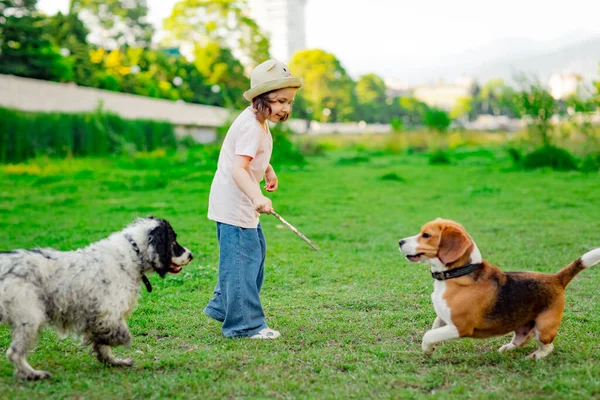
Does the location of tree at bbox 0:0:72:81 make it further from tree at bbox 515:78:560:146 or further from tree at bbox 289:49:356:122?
tree at bbox 289:49:356:122

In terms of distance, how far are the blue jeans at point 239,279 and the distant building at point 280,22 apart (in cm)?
11055

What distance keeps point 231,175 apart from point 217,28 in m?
57.0

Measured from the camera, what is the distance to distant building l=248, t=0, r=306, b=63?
11425cm

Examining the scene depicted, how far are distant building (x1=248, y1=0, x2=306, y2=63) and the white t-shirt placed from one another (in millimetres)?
110381

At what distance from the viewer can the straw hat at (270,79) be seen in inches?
191

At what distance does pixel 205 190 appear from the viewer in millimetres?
14773

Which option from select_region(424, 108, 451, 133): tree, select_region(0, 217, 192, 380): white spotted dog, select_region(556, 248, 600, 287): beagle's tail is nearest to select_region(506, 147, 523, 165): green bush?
select_region(424, 108, 451, 133): tree

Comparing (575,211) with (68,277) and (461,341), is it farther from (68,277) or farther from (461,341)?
(68,277)

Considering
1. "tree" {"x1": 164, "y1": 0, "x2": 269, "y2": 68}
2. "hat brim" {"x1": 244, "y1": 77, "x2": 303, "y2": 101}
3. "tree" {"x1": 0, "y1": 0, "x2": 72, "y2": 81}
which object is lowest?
"hat brim" {"x1": 244, "y1": 77, "x2": 303, "y2": 101}

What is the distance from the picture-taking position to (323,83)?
89.4 m

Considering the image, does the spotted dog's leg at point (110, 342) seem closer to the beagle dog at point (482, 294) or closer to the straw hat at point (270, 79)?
the straw hat at point (270, 79)

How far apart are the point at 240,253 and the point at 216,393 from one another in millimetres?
1381

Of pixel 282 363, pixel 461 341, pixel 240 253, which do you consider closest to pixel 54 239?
pixel 240 253

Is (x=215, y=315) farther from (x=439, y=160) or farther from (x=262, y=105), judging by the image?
(x=439, y=160)
